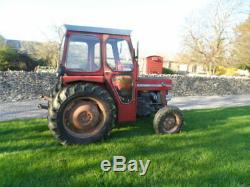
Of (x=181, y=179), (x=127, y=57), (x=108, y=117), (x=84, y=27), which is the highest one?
(x=84, y=27)

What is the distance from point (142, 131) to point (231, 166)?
228 cm

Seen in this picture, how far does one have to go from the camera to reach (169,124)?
6.00 meters

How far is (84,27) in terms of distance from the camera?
532 cm

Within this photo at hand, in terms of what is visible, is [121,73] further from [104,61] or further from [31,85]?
[31,85]

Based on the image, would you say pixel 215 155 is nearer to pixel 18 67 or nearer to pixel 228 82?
pixel 228 82

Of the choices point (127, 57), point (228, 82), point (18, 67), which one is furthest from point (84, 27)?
point (228, 82)

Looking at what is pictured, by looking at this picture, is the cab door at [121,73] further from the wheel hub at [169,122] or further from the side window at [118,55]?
the wheel hub at [169,122]

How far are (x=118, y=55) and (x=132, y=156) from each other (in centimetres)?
210

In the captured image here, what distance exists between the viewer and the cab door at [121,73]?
17.9ft

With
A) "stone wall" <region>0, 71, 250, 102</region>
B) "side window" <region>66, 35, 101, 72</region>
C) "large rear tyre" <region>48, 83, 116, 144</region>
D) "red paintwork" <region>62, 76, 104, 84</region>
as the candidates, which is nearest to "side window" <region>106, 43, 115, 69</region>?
"side window" <region>66, 35, 101, 72</region>

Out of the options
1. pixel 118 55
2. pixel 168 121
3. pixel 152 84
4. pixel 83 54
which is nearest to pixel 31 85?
pixel 83 54

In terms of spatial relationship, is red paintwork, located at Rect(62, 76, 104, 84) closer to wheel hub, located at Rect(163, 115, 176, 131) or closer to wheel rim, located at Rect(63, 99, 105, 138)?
wheel rim, located at Rect(63, 99, 105, 138)

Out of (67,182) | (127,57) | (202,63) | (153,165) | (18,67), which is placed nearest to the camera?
(67,182)

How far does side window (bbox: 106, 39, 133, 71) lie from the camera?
5.48m
